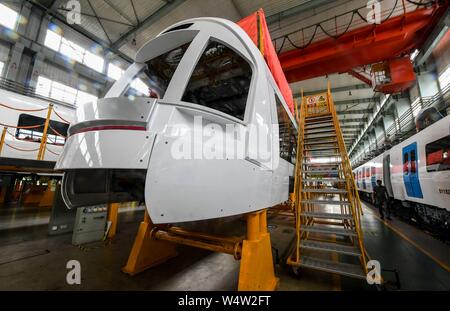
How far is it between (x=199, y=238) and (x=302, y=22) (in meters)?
9.19

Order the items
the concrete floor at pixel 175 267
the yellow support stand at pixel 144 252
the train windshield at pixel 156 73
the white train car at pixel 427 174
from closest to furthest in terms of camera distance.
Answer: the train windshield at pixel 156 73, the concrete floor at pixel 175 267, the yellow support stand at pixel 144 252, the white train car at pixel 427 174

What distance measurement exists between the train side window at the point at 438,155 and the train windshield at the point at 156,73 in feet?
19.5

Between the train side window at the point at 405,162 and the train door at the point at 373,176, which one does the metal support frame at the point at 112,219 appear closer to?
the train side window at the point at 405,162

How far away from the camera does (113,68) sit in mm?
Result: 11742

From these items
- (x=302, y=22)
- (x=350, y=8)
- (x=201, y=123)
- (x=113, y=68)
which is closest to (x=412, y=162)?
(x=350, y=8)

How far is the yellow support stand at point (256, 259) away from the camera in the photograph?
1905mm

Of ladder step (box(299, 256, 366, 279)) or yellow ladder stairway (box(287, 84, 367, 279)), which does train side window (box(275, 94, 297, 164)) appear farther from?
ladder step (box(299, 256, 366, 279))

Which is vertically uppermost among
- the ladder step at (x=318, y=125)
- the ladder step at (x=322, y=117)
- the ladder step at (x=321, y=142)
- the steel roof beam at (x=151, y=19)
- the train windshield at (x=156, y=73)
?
the steel roof beam at (x=151, y=19)

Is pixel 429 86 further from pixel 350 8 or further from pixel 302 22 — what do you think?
pixel 302 22

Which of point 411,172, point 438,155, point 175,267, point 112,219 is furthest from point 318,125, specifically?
point 112,219

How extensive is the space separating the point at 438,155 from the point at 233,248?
5.65 metres

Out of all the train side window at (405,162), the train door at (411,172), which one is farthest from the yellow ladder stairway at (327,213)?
the train side window at (405,162)

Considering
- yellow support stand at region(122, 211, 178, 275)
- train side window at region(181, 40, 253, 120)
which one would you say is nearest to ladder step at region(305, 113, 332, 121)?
train side window at region(181, 40, 253, 120)

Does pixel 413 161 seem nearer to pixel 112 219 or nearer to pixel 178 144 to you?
pixel 178 144
